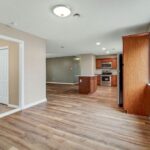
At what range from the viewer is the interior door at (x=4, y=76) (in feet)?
13.9

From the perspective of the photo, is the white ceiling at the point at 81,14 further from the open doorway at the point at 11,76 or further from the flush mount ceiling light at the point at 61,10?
the open doorway at the point at 11,76

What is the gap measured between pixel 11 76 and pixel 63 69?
686 centimetres

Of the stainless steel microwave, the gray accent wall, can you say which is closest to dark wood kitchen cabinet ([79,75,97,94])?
the stainless steel microwave

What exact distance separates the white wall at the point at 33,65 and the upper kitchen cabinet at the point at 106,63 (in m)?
5.92

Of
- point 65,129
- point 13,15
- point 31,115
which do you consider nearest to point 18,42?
point 13,15

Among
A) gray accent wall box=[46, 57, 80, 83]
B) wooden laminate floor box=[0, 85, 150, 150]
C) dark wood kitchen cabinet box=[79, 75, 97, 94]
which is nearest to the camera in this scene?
wooden laminate floor box=[0, 85, 150, 150]

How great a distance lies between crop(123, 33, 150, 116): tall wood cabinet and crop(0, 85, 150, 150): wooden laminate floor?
32 cm

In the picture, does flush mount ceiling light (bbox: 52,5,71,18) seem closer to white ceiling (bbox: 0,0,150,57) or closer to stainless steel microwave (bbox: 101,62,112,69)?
white ceiling (bbox: 0,0,150,57)

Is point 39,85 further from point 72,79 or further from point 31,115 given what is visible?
point 72,79

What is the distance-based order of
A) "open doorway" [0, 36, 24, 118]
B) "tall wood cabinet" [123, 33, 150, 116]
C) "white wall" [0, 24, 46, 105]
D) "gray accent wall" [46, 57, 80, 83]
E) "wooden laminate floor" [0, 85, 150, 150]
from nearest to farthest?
1. "wooden laminate floor" [0, 85, 150, 150]
2. "tall wood cabinet" [123, 33, 150, 116]
3. "open doorway" [0, 36, 24, 118]
4. "white wall" [0, 24, 46, 105]
5. "gray accent wall" [46, 57, 80, 83]

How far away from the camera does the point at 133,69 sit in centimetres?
329

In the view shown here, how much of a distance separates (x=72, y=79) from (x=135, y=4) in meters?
8.45

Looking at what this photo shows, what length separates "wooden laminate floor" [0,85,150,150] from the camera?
201cm

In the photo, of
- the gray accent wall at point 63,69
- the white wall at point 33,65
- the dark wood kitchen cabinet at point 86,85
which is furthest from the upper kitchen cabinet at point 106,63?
the white wall at point 33,65
